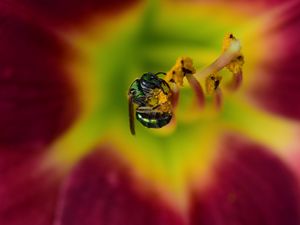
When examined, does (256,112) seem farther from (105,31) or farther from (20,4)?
(20,4)

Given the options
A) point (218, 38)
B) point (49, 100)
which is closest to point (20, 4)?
point (49, 100)

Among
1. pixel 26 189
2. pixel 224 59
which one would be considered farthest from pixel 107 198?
pixel 224 59

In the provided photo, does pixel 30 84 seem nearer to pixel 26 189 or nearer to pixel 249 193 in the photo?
pixel 26 189

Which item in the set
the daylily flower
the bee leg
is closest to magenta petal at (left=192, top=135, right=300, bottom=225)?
the daylily flower

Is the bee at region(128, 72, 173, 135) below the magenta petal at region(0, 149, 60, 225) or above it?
above

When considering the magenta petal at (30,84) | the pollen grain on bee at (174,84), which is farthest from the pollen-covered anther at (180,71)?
the magenta petal at (30,84)

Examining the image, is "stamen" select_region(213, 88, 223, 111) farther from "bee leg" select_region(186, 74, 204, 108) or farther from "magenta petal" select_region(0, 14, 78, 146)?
"magenta petal" select_region(0, 14, 78, 146)
